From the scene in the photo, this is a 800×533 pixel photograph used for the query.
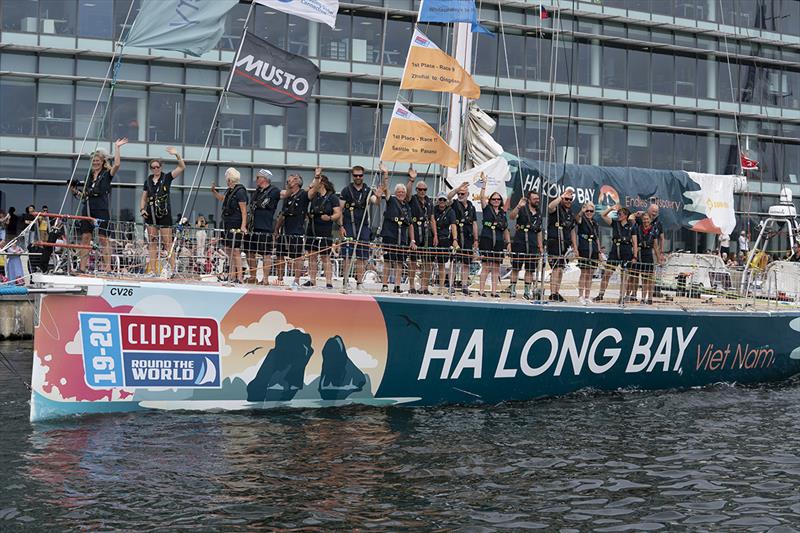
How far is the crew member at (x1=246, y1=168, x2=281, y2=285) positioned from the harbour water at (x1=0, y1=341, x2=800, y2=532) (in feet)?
6.90

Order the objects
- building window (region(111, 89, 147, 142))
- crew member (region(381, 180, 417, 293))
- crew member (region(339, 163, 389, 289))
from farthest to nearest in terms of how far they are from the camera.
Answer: building window (region(111, 89, 147, 142))
crew member (region(381, 180, 417, 293))
crew member (region(339, 163, 389, 289))

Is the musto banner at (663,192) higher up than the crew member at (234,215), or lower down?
higher up

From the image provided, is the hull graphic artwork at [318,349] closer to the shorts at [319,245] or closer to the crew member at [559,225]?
the shorts at [319,245]

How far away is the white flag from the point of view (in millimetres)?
12844

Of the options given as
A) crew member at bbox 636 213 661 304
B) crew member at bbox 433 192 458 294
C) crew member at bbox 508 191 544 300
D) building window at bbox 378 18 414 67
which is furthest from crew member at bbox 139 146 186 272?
building window at bbox 378 18 414 67

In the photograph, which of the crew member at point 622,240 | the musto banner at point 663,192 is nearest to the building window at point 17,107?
the musto banner at point 663,192

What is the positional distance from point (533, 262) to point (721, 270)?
389cm

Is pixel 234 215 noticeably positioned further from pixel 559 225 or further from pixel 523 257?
pixel 559 225

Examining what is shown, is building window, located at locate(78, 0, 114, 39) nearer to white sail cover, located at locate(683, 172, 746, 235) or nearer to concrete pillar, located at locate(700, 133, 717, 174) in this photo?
white sail cover, located at locate(683, 172, 746, 235)

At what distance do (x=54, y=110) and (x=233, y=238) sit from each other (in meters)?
18.7

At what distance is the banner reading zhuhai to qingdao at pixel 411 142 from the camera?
44.8 ft

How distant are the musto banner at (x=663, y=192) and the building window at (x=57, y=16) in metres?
15.4

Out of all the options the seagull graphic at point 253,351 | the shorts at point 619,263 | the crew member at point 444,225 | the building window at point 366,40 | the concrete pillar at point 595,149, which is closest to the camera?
the seagull graphic at point 253,351

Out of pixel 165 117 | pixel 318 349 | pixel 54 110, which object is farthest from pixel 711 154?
pixel 318 349
